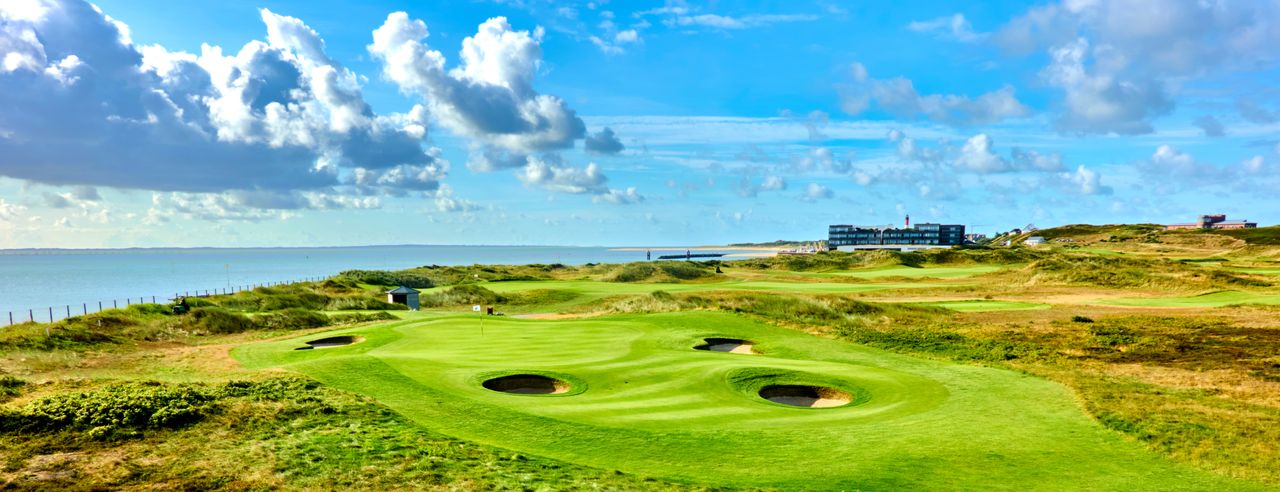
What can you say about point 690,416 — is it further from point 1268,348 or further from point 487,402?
point 1268,348

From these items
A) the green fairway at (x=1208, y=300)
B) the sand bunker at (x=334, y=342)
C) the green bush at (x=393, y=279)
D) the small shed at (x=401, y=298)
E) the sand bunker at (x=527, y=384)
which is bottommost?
the green fairway at (x=1208, y=300)

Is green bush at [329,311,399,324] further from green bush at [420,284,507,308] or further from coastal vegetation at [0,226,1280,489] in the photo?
green bush at [420,284,507,308]

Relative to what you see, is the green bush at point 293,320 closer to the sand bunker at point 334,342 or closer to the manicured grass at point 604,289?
the sand bunker at point 334,342

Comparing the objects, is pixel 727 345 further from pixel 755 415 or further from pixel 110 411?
pixel 110 411

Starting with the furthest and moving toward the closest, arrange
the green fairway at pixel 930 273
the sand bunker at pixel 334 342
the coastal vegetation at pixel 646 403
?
the green fairway at pixel 930 273 < the sand bunker at pixel 334 342 < the coastal vegetation at pixel 646 403

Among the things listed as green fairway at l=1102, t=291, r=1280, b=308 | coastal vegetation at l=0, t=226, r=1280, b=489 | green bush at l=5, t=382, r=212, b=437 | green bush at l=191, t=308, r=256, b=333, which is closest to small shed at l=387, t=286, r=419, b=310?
green bush at l=191, t=308, r=256, b=333

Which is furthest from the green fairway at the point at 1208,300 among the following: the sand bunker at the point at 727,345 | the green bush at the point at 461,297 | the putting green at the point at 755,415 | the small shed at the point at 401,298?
the small shed at the point at 401,298

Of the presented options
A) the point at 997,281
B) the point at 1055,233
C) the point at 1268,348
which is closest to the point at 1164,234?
the point at 1055,233
